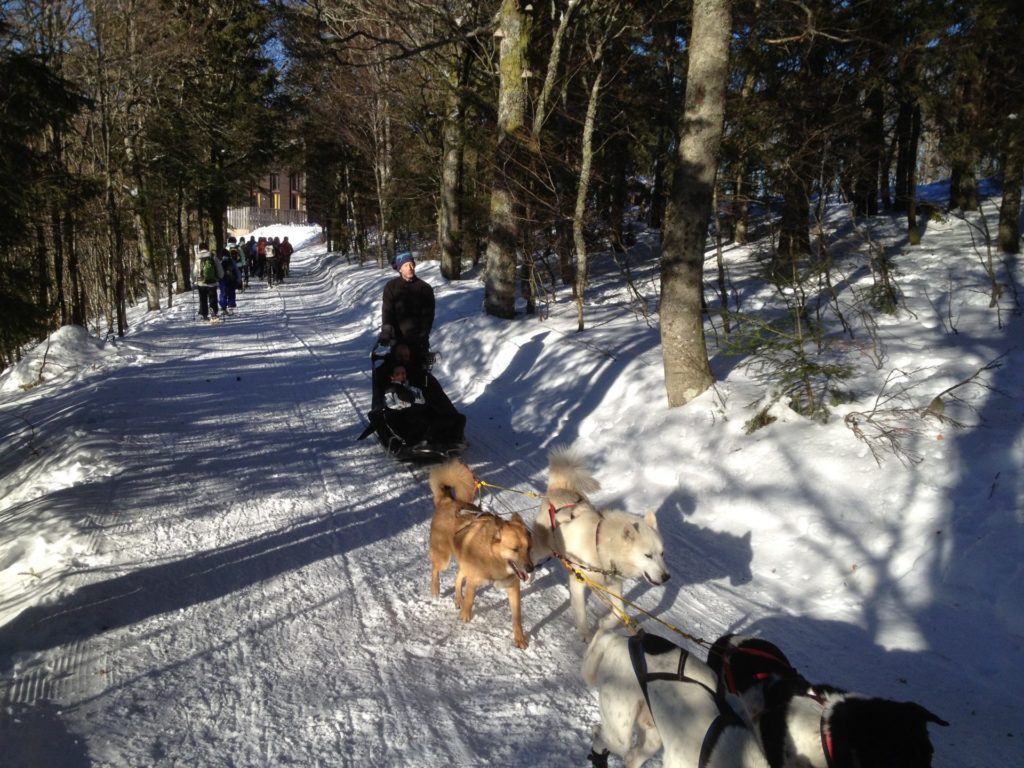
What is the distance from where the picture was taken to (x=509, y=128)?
13391 millimetres

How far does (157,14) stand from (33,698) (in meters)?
19.4

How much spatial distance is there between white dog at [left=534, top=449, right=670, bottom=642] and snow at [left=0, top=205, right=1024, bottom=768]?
1.43 ft

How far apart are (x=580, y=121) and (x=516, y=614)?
11.6m

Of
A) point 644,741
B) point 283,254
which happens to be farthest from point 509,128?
point 283,254

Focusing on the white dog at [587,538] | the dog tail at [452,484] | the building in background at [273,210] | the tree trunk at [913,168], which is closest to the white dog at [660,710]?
the white dog at [587,538]

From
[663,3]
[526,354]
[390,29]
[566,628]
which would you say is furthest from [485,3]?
[566,628]

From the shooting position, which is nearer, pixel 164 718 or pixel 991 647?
pixel 164 718

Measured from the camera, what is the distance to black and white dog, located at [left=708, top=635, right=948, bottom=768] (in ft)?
7.93

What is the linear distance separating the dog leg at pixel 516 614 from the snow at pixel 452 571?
0.36ft

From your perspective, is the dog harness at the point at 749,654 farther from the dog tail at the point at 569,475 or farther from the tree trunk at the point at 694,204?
the tree trunk at the point at 694,204

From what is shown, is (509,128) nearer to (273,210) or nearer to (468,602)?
Answer: (468,602)

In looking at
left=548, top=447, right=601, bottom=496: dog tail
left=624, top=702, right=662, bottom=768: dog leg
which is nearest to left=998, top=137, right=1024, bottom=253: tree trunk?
left=548, top=447, right=601, bottom=496: dog tail

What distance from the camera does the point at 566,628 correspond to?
180 inches

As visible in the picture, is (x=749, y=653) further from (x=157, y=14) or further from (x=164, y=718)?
(x=157, y=14)
